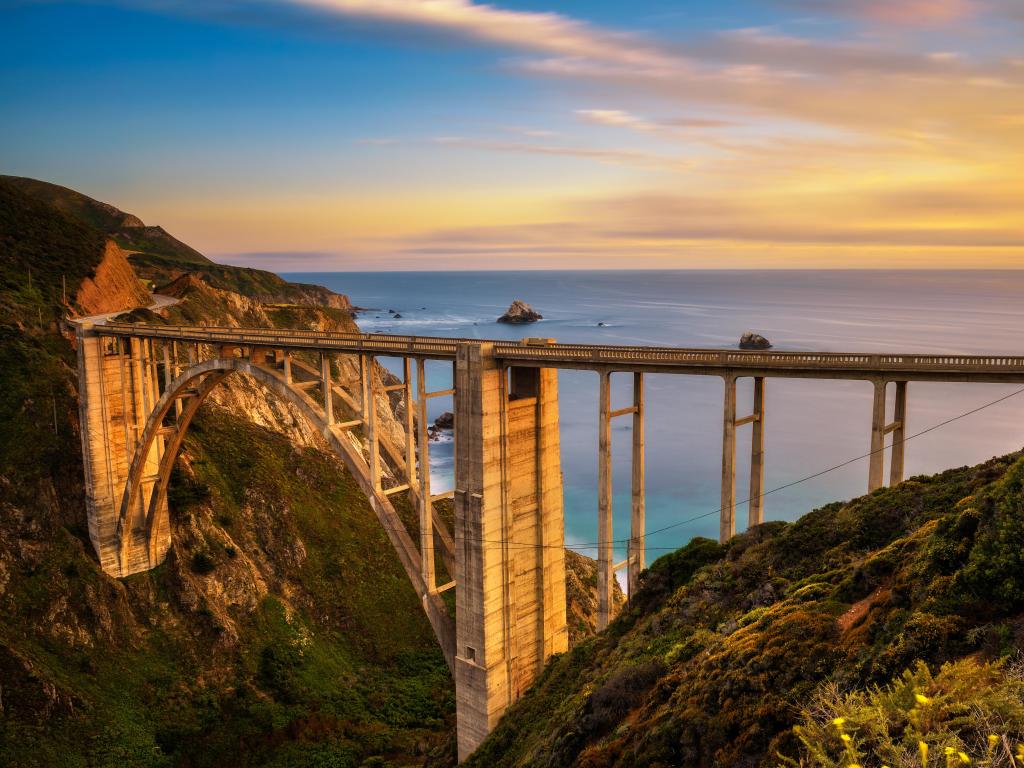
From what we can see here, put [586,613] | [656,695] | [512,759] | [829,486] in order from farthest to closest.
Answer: [829,486]
[586,613]
[512,759]
[656,695]

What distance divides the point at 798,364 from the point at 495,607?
41.7 ft

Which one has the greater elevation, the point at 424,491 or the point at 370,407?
the point at 370,407

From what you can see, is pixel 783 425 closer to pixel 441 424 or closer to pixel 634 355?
pixel 441 424

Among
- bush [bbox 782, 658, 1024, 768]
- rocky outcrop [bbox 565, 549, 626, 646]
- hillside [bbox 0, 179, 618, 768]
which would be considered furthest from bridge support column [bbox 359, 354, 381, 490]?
bush [bbox 782, 658, 1024, 768]

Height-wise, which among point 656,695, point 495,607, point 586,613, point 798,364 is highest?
point 798,364

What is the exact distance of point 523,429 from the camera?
24.3 m

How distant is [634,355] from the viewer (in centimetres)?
2083

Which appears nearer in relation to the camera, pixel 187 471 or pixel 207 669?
pixel 207 669

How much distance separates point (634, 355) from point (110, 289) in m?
49.0

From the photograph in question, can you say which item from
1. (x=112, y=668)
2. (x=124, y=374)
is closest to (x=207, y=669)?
(x=112, y=668)

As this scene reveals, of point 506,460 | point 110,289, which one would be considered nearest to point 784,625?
point 506,460

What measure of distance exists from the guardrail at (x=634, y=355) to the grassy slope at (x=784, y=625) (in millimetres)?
2615

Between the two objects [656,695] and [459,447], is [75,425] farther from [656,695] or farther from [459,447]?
[656,695]

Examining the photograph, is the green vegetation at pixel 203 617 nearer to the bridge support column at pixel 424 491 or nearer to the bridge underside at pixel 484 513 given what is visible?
the bridge underside at pixel 484 513
